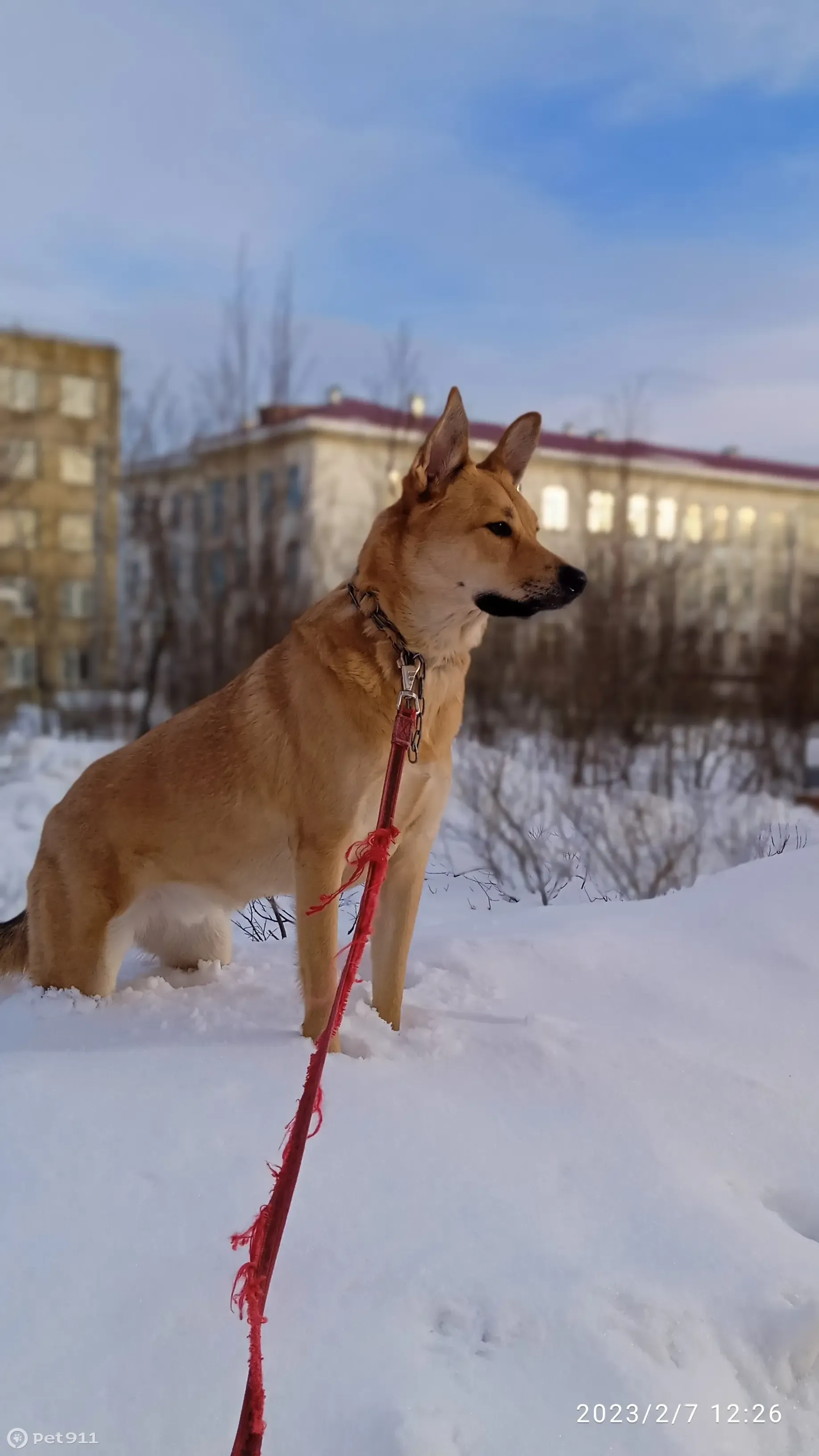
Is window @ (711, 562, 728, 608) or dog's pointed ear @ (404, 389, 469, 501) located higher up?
window @ (711, 562, 728, 608)

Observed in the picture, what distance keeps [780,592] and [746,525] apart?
480 inches

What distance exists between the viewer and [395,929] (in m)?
2.95

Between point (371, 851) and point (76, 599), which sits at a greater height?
point (76, 599)

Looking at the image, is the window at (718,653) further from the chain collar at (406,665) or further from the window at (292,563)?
the chain collar at (406,665)

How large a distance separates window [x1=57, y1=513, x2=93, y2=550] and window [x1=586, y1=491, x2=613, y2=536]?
1873 cm

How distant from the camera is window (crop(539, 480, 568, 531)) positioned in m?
17.8

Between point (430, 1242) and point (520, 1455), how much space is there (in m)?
0.40

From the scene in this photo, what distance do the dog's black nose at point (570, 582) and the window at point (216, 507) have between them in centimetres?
1419

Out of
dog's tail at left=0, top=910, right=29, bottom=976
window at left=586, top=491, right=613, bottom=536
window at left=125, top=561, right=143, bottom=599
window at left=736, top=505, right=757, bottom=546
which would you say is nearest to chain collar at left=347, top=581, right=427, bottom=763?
dog's tail at left=0, top=910, right=29, bottom=976

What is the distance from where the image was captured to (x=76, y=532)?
31.5 metres

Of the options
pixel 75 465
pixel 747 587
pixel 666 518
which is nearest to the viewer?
pixel 747 587

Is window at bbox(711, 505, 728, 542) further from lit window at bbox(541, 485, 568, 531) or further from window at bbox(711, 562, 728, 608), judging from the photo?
lit window at bbox(541, 485, 568, 531)

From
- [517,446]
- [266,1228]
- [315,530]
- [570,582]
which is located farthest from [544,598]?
→ [315,530]

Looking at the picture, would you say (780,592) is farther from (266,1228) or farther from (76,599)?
(76,599)
